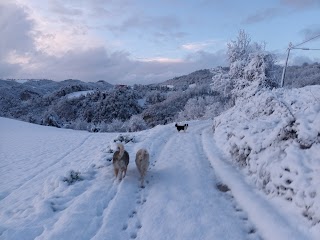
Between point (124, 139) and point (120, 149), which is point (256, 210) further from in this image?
point (124, 139)

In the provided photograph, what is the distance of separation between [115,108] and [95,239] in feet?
305

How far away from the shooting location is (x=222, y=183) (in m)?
10.2

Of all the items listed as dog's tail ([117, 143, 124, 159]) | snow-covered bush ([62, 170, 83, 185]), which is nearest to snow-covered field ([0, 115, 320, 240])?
snow-covered bush ([62, 170, 83, 185])

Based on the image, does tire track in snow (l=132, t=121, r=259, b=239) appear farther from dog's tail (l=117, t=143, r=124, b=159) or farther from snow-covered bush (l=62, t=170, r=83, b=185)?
snow-covered bush (l=62, t=170, r=83, b=185)

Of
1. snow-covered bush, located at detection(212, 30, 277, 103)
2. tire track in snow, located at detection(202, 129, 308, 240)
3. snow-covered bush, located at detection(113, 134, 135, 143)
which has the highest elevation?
snow-covered bush, located at detection(212, 30, 277, 103)

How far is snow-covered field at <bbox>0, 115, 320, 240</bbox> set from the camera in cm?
681

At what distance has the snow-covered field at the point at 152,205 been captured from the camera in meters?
6.81

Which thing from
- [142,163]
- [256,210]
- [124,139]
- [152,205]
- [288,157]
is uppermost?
[288,157]

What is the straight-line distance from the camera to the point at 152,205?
8.44 m

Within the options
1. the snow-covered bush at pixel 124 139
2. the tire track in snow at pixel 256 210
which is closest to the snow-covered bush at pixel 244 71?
the snow-covered bush at pixel 124 139

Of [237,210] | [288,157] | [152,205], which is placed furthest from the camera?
[288,157]

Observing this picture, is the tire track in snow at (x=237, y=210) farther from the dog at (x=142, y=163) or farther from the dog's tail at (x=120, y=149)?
the dog's tail at (x=120, y=149)

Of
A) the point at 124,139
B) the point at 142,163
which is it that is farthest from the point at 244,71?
the point at 142,163

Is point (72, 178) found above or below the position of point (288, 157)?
below
